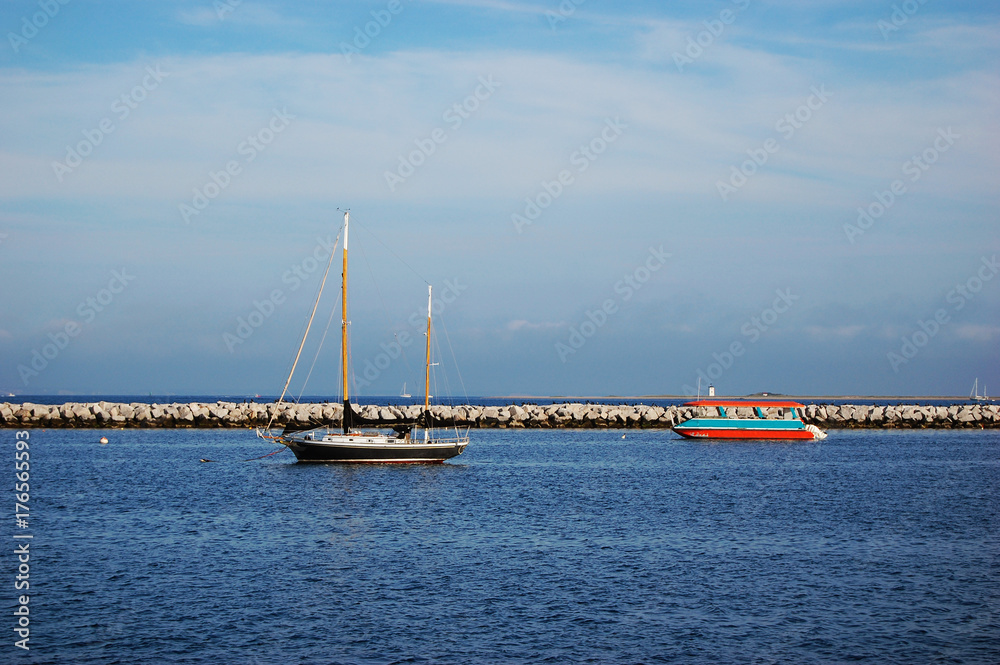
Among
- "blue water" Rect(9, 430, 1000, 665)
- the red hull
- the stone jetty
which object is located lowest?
"blue water" Rect(9, 430, 1000, 665)

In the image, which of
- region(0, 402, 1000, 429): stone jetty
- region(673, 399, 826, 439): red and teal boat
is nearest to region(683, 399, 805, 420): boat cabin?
region(673, 399, 826, 439): red and teal boat

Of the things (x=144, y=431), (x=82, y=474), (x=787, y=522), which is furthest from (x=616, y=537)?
(x=144, y=431)

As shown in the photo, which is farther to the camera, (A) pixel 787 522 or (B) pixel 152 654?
(A) pixel 787 522

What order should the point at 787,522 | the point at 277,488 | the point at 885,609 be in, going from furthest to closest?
the point at 277,488
the point at 787,522
the point at 885,609

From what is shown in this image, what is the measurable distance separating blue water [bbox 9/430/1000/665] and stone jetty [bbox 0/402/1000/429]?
140 ft

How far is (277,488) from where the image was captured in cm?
4491

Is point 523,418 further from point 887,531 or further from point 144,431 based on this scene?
point 887,531

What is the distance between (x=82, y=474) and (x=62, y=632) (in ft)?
110

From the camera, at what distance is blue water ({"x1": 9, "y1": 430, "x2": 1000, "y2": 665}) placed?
1912 centimetres

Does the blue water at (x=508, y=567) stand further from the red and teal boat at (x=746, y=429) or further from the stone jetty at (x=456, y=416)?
the stone jetty at (x=456, y=416)

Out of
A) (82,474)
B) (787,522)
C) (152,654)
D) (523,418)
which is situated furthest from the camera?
(523,418)

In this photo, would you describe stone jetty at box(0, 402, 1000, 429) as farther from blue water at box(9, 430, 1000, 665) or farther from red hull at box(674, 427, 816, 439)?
blue water at box(9, 430, 1000, 665)

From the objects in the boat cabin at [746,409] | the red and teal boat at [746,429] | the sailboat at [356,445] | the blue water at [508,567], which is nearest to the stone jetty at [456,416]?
the boat cabin at [746,409]

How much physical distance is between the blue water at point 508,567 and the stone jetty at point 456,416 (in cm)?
4274
